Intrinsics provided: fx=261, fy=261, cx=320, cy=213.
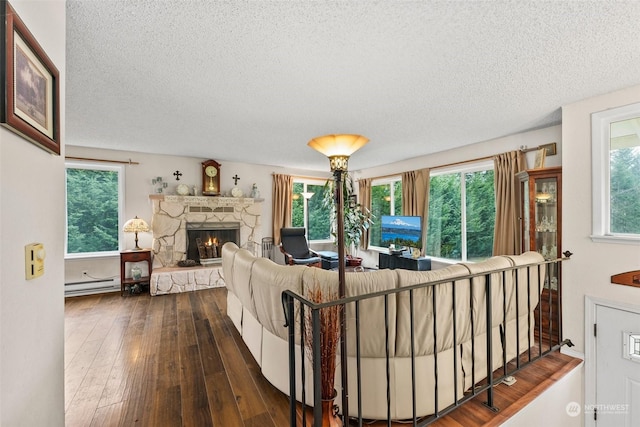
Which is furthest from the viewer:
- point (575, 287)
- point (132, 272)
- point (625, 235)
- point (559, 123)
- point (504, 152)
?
point (132, 272)

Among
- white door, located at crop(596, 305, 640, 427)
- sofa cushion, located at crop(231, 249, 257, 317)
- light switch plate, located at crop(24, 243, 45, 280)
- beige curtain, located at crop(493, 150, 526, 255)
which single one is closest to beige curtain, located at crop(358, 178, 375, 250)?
beige curtain, located at crop(493, 150, 526, 255)

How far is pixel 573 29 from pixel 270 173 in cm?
512

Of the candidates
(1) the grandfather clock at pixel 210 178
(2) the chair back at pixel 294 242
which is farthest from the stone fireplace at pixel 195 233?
(2) the chair back at pixel 294 242

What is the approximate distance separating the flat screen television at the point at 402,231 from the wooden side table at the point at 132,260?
4359 mm

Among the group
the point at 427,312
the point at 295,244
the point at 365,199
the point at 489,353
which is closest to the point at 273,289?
the point at 427,312

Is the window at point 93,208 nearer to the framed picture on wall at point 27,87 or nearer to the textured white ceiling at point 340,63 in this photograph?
the textured white ceiling at point 340,63

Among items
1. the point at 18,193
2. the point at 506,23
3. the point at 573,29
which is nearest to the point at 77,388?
the point at 18,193

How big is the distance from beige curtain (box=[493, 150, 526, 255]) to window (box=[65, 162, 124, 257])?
6.12m

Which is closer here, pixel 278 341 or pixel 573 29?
pixel 573 29

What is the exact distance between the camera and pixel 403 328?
1.63 metres

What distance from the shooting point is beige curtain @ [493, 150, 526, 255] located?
3.56 metres

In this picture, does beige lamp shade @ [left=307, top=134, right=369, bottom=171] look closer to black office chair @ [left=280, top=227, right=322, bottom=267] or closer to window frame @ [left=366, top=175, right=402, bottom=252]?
black office chair @ [left=280, top=227, right=322, bottom=267]

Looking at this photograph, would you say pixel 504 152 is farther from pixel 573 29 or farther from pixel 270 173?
pixel 270 173

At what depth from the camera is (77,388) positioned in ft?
6.37
